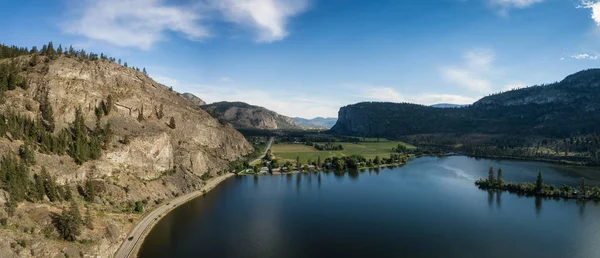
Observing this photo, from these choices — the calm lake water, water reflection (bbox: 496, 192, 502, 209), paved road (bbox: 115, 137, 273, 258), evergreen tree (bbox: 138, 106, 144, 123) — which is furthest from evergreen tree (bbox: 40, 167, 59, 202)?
water reflection (bbox: 496, 192, 502, 209)

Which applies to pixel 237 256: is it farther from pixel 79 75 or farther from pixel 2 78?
pixel 79 75

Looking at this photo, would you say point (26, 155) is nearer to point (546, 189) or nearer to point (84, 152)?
point (84, 152)

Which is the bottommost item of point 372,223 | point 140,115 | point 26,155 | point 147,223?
point 147,223

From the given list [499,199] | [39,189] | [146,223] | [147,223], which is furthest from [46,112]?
[499,199]

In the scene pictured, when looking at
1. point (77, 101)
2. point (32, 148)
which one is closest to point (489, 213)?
point (32, 148)

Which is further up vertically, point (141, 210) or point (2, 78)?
point (2, 78)

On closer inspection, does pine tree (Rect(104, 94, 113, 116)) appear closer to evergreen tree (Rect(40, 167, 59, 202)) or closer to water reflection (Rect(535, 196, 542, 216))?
evergreen tree (Rect(40, 167, 59, 202))
